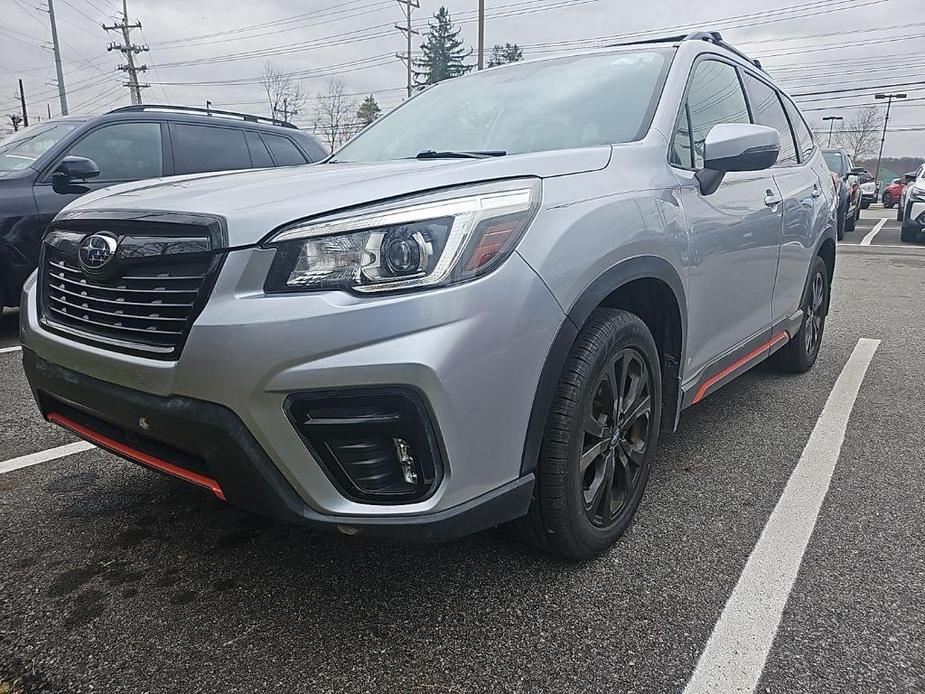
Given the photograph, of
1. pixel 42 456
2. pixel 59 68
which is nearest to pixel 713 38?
pixel 42 456

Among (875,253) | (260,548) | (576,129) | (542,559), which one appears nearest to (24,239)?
(260,548)

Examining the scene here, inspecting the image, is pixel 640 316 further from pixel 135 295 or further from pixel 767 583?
pixel 135 295

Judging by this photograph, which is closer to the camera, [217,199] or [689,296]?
[217,199]

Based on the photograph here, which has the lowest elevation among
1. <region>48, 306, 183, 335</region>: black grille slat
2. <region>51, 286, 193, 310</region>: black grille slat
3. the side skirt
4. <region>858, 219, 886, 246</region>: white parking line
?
<region>858, 219, 886, 246</region>: white parking line

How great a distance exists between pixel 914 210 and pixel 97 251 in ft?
49.7

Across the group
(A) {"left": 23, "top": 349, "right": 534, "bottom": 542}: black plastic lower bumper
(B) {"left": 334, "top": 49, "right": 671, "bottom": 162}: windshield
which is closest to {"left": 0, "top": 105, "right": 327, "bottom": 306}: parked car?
(B) {"left": 334, "top": 49, "right": 671, "bottom": 162}: windshield

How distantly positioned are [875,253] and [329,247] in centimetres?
1298

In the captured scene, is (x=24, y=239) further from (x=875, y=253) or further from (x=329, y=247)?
(x=875, y=253)

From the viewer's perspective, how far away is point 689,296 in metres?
2.50

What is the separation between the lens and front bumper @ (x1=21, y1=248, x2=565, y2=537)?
1551mm

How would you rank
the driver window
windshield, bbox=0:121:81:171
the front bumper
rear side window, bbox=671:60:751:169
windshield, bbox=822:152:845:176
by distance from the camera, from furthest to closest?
windshield, bbox=822:152:845:176
the driver window
windshield, bbox=0:121:81:171
rear side window, bbox=671:60:751:169
the front bumper

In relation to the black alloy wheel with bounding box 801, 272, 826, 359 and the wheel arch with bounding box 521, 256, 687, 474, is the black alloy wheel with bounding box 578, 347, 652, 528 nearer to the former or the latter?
the wheel arch with bounding box 521, 256, 687, 474

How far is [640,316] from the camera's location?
2.45 m

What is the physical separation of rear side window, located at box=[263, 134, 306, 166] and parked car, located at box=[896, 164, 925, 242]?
12.2 metres
